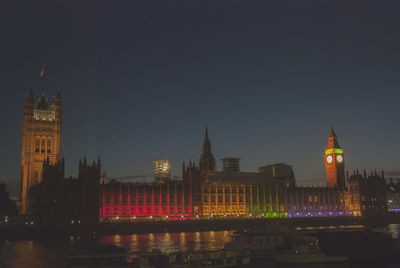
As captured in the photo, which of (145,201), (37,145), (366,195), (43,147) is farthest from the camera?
(366,195)

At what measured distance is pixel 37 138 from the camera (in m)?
172

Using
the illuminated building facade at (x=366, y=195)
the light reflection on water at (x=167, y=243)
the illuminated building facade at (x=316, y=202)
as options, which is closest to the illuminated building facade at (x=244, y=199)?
the illuminated building facade at (x=316, y=202)

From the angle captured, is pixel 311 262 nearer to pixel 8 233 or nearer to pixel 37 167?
pixel 8 233

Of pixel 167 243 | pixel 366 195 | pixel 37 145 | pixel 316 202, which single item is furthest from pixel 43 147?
pixel 366 195

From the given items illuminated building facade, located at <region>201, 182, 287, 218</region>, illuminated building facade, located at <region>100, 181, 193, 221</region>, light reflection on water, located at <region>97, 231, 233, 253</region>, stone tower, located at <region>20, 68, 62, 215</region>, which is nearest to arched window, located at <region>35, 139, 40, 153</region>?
stone tower, located at <region>20, 68, 62, 215</region>

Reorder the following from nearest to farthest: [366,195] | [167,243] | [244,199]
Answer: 1. [167,243]
2. [244,199]
3. [366,195]

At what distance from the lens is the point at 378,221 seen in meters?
174

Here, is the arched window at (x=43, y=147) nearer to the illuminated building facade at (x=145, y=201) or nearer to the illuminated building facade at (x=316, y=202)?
the illuminated building facade at (x=145, y=201)

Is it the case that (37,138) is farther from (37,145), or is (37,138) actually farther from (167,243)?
(167,243)

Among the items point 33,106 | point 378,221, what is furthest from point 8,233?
point 378,221

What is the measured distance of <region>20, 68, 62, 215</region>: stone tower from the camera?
539 ft

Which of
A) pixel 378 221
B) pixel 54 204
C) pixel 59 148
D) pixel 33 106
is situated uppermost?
pixel 33 106

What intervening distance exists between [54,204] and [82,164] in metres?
13.7

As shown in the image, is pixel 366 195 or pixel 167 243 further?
pixel 366 195
